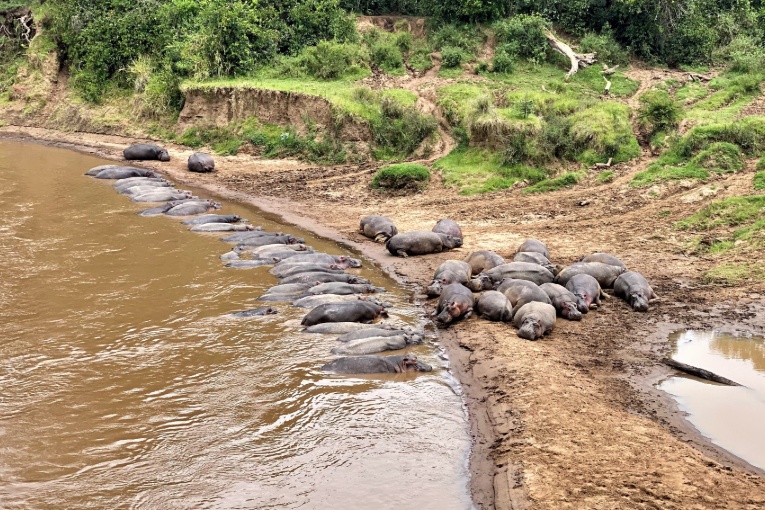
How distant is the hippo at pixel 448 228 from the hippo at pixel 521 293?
353 centimetres

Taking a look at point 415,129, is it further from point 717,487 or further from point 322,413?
point 717,487

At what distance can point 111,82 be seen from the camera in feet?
104

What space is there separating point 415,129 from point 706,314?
1262 centimetres

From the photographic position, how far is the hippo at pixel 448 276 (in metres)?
12.9

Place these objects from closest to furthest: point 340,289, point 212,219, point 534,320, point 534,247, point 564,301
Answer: point 534,320 → point 564,301 → point 340,289 → point 534,247 → point 212,219

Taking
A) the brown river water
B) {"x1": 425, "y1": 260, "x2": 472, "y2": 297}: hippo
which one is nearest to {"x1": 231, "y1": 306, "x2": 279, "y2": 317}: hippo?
the brown river water

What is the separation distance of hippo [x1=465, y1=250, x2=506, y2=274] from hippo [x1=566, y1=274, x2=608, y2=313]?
174cm

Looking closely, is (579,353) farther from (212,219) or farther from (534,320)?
(212,219)

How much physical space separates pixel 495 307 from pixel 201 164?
14.4m

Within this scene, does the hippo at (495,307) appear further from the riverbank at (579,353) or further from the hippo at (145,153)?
the hippo at (145,153)

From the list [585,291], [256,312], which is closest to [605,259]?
[585,291]

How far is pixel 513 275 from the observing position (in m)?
13.0

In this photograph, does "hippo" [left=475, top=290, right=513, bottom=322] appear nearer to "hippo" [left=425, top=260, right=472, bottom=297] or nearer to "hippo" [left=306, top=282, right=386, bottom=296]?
"hippo" [left=425, top=260, right=472, bottom=297]

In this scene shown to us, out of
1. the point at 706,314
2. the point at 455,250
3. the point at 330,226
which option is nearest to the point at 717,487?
the point at 706,314
